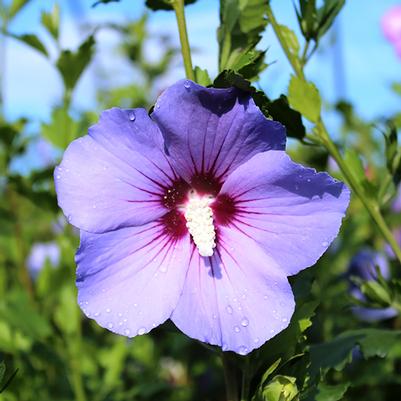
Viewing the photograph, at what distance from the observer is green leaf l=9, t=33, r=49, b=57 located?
1.72 meters

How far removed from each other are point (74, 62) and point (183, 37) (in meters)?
0.75

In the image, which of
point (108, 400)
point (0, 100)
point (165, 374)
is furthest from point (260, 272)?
point (165, 374)

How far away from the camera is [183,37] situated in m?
1.03

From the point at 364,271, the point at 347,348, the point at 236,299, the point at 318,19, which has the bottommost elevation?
the point at 364,271

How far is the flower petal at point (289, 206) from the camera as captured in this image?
889 mm

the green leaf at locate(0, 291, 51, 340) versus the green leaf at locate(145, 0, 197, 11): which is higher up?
the green leaf at locate(145, 0, 197, 11)

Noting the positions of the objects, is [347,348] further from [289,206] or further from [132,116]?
[132,116]

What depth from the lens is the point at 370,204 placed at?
1.32 meters

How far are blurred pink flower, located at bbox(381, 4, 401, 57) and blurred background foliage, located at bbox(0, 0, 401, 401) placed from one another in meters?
0.38

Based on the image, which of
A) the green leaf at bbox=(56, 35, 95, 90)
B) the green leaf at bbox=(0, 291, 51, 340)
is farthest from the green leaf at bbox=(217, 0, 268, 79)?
the green leaf at bbox=(0, 291, 51, 340)

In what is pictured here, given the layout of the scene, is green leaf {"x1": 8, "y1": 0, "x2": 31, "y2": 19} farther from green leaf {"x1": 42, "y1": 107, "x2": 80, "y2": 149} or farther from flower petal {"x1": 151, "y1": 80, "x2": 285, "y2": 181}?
flower petal {"x1": 151, "y1": 80, "x2": 285, "y2": 181}

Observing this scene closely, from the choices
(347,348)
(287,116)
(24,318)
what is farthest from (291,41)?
(24,318)

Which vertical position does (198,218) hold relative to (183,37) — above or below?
below

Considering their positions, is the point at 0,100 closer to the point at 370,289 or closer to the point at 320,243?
the point at 370,289
